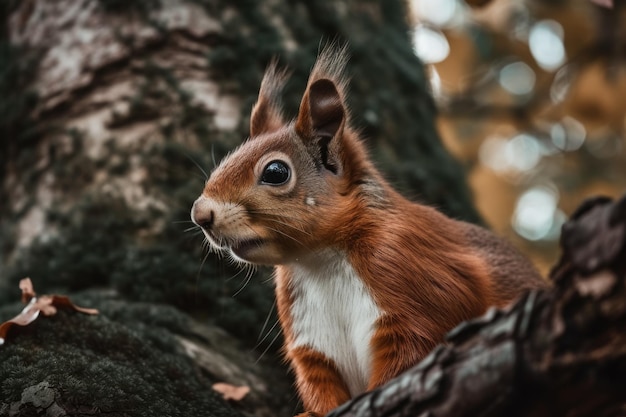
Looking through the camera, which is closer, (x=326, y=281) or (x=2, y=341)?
(x=2, y=341)

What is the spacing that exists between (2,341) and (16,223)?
4.17ft

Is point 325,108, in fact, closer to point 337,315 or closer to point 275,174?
point 275,174

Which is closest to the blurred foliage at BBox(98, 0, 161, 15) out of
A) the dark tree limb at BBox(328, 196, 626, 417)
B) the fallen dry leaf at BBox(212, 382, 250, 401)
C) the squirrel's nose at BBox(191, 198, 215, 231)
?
the squirrel's nose at BBox(191, 198, 215, 231)

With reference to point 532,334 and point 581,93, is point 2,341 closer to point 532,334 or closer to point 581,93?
point 532,334

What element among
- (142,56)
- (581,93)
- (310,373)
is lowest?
(310,373)

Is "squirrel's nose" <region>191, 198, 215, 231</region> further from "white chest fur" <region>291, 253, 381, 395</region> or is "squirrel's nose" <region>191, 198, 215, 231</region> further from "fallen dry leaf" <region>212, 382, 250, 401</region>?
"fallen dry leaf" <region>212, 382, 250, 401</region>

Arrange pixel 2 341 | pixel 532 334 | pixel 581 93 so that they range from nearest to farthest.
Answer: pixel 532 334
pixel 2 341
pixel 581 93

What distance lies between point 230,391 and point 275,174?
72 centimetres

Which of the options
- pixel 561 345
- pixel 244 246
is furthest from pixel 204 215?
pixel 561 345

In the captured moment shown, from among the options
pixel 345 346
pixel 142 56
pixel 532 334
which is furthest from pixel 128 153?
pixel 532 334

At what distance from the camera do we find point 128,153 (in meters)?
3.15

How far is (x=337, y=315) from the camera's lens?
2.17 meters

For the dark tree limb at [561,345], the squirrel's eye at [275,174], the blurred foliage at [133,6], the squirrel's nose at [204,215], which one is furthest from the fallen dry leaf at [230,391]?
the blurred foliage at [133,6]

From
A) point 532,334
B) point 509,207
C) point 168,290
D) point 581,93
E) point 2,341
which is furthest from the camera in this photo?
point 509,207
